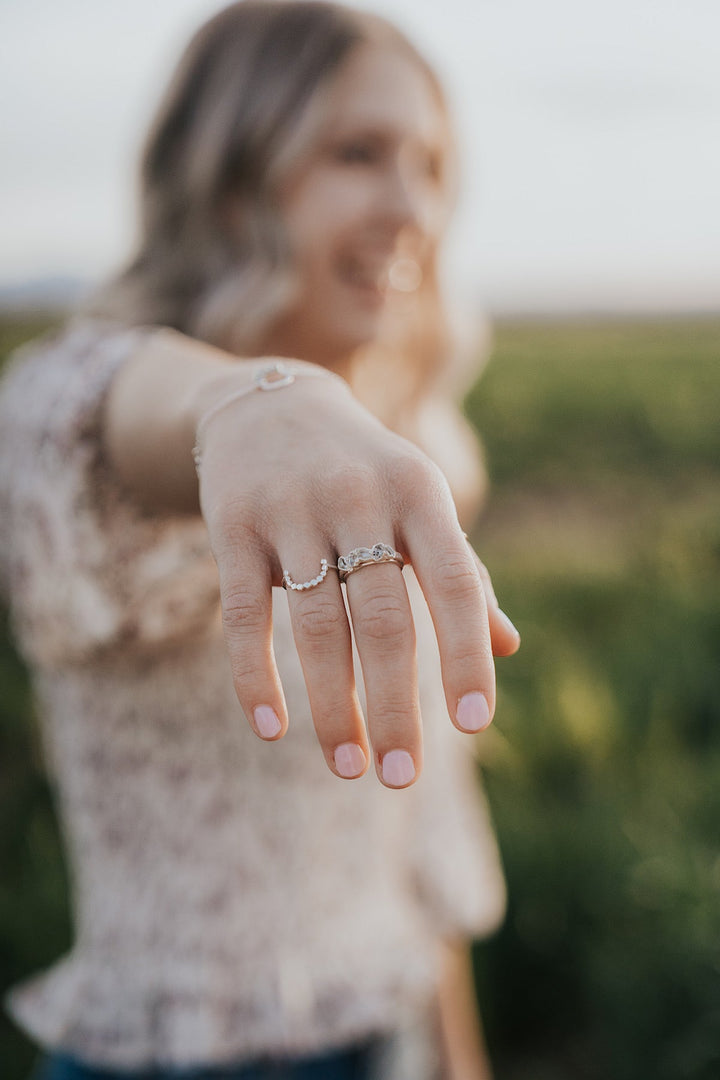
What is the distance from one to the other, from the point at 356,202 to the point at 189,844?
955 millimetres

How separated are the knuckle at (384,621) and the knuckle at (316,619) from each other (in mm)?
16

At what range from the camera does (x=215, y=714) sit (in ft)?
3.74

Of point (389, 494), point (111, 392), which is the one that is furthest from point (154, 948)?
point (389, 494)

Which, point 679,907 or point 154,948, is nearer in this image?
point 154,948

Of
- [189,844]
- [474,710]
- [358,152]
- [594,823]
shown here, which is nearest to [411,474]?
[474,710]

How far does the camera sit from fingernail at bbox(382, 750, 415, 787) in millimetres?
541

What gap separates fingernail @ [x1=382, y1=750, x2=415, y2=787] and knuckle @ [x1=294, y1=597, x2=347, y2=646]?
83mm

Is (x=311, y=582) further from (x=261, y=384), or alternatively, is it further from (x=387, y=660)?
(x=261, y=384)

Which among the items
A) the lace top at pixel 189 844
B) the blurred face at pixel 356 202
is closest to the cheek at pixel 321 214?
the blurred face at pixel 356 202

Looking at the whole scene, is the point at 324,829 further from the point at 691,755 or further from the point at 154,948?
the point at 691,755

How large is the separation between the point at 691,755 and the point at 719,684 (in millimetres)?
391

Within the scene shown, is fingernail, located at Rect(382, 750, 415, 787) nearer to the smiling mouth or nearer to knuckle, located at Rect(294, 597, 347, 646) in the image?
knuckle, located at Rect(294, 597, 347, 646)

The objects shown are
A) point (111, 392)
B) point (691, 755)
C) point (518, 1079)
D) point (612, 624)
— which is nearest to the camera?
point (111, 392)

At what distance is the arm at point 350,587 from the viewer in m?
0.54
